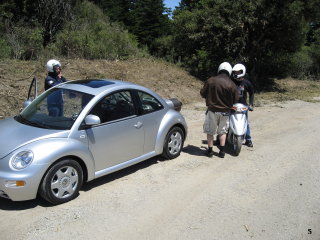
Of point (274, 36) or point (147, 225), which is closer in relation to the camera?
point (147, 225)

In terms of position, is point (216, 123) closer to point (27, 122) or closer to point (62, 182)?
point (62, 182)

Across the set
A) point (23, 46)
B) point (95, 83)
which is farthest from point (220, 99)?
point (23, 46)

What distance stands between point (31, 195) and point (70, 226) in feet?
2.22

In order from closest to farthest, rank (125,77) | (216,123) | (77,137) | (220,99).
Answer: (77,137), (220,99), (216,123), (125,77)

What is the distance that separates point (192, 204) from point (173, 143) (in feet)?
6.22

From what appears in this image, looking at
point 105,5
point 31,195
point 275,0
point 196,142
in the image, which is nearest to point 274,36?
point 275,0

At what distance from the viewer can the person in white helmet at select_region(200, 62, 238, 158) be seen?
697 cm

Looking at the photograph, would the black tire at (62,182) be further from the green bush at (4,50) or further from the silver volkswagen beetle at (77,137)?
the green bush at (4,50)

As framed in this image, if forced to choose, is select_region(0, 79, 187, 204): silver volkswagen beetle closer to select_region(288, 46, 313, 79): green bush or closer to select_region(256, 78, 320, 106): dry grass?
select_region(256, 78, 320, 106): dry grass

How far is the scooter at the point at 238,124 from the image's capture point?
7477 millimetres

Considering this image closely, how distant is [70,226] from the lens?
182 inches

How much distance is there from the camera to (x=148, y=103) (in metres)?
6.53

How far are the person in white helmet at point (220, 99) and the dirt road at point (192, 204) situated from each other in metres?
0.64

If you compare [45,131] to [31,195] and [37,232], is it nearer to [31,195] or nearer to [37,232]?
[31,195]
